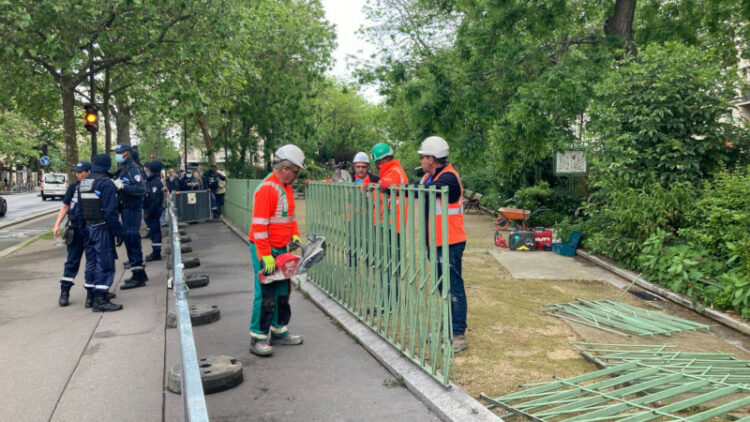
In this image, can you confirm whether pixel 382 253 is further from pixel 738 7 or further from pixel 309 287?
pixel 738 7

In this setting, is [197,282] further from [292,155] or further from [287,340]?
[292,155]

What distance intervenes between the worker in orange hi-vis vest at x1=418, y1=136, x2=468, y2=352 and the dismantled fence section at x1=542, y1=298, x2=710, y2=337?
5.77 feet

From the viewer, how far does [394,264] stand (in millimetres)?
4961

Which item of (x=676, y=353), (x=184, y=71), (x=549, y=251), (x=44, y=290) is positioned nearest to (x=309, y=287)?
(x=44, y=290)

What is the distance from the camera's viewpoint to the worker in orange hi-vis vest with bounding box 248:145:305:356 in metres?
4.96

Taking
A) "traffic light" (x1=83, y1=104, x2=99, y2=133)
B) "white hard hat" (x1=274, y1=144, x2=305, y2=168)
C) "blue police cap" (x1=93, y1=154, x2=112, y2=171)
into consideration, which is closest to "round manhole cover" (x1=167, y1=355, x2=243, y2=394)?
"white hard hat" (x1=274, y1=144, x2=305, y2=168)

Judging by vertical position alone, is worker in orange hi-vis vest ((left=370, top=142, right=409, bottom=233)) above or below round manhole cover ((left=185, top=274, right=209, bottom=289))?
above

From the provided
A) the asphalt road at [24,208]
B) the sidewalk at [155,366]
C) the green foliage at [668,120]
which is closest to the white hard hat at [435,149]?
the sidewalk at [155,366]

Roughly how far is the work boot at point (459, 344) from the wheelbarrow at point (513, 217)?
845cm

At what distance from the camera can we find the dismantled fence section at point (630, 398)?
11.6 ft

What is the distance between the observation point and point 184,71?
14.3m

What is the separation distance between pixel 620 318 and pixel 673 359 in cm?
147

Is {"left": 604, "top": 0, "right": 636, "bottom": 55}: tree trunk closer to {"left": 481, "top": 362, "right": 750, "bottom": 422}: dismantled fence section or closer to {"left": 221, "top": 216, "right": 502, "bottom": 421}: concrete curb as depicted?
{"left": 221, "top": 216, "right": 502, "bottom": 421}: concrete curb

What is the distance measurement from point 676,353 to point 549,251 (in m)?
6.28
